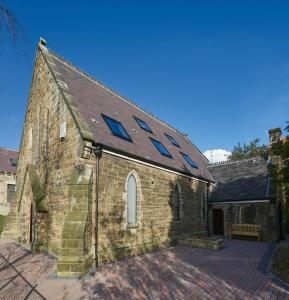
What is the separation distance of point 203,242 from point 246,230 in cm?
646

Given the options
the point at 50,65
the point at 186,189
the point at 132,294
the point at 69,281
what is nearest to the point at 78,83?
the point at 50,65

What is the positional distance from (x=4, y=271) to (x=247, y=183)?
750 inches

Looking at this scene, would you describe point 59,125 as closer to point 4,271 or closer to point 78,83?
point 78,83

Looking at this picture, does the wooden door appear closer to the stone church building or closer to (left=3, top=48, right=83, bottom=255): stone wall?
the stone church building

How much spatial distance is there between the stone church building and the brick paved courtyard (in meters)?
0.82

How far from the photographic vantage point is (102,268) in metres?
9.64

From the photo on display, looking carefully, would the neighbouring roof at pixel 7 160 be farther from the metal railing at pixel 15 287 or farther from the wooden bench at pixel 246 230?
the wooden bench at pixel 246 230

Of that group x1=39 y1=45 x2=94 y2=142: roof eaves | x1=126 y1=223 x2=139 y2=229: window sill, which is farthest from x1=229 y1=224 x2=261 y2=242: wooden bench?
x1=39 y1=45 x2=94 y2=142: roof eaves

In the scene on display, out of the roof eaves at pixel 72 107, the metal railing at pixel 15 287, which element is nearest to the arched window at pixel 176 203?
the roof eaves at pixel 72 107

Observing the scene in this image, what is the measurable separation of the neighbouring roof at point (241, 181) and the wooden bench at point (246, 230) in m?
2.02

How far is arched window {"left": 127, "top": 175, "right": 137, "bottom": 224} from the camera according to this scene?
12.3 metres

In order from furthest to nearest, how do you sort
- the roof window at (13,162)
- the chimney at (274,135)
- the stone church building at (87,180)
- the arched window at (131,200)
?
1. the roof window at (13,162)
2. the chimney at (274,135)
3. the arched window at (131,200)
4. the stone church building at (87,180)

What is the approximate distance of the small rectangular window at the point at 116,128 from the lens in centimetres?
1294

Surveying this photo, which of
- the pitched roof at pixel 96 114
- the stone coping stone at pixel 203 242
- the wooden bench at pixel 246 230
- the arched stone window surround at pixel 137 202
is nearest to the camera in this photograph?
the pitched roof at pixel 96 114
